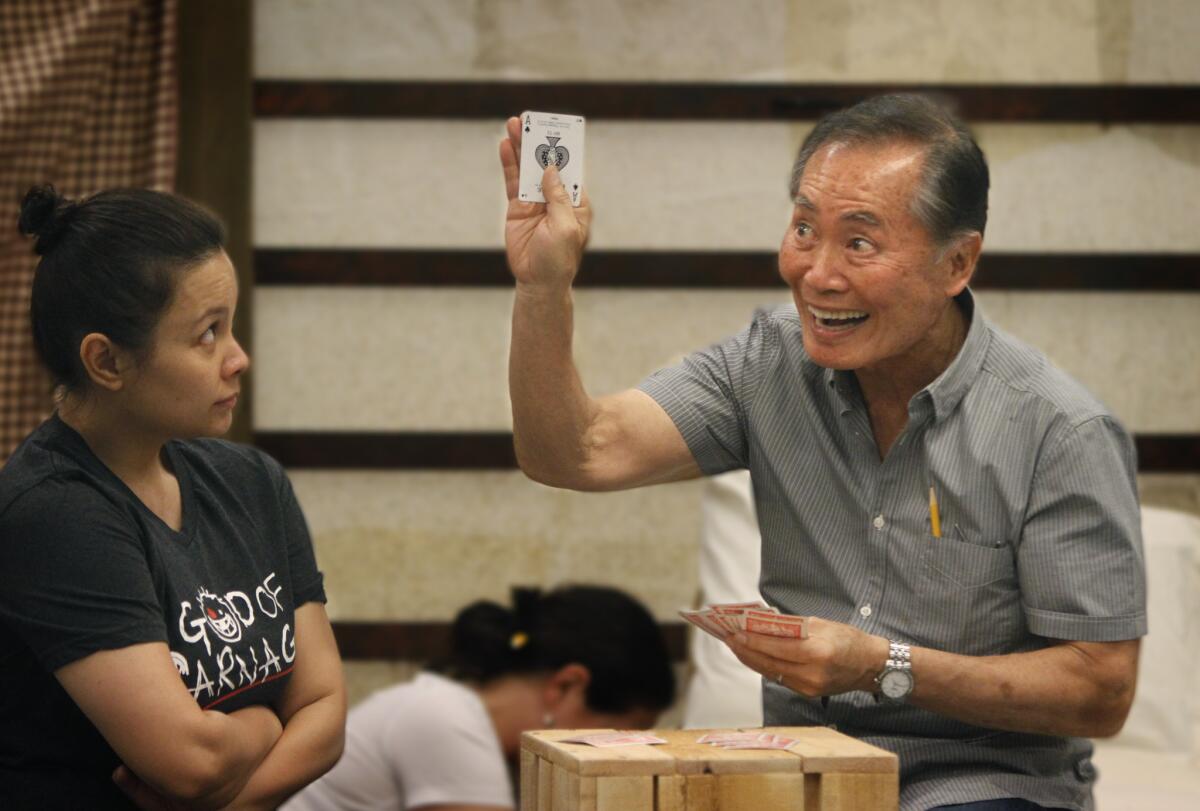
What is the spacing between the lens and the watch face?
199cm

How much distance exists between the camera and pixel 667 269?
3994mm

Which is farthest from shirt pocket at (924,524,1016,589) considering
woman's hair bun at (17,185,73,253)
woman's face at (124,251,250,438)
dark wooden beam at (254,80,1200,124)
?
dark wooden beam at (254,80,1200,124)

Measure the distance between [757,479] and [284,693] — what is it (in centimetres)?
78

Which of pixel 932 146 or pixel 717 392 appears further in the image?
pixel 717 392

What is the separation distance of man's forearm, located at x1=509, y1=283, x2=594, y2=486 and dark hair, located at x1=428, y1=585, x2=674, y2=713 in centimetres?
86

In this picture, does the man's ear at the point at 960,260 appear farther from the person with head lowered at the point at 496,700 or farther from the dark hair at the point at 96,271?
the person with head lowered at the point at 496,700

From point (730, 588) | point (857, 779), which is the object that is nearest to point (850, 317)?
point (857, 779)

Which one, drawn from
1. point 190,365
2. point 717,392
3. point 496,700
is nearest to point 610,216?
point 496,700

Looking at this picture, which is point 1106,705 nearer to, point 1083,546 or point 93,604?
point 1083,546

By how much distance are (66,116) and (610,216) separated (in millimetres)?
1415

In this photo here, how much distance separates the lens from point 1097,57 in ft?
13.0

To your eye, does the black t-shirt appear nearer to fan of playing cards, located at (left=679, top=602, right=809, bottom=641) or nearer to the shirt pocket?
fan of playing cards, located at (left=679, top=602, right=809, bottom=641)

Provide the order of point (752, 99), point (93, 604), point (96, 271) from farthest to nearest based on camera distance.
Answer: point (752, 99)
point (96, 271)
point (93, 604)

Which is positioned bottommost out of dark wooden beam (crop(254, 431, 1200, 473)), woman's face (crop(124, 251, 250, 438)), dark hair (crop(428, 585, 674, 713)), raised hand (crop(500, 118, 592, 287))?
dark hair (crop(428, 585, 674, 713))
